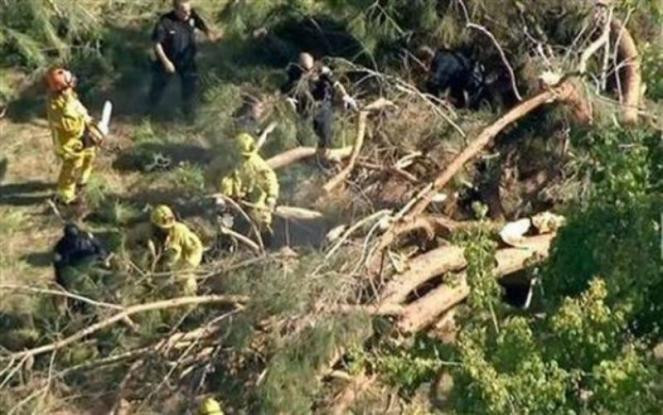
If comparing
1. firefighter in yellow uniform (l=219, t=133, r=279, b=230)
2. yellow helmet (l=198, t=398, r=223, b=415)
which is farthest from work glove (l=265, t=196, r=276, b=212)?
yellow helmet (l=198, t=398, r=223, b=415)

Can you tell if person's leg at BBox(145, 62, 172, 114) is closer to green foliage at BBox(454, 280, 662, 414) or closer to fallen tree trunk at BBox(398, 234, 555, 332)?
fallen tree trunk at BBox(398, 234, 555, 332)

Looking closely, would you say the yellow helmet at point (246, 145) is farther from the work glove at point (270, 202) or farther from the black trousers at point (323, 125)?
the black trousers at point (323, 125)

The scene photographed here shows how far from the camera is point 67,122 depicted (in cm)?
1367

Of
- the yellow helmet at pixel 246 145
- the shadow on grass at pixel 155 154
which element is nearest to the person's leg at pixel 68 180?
the shadow on grass at pixel 155 154

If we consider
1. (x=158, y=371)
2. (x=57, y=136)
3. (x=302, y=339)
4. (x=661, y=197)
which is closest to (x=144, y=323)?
(x=158, y=371)

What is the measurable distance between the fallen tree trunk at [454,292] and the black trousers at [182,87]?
12.6 feet

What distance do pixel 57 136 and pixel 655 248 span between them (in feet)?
20.8

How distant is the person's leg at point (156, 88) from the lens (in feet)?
51.2

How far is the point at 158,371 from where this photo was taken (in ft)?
39.8

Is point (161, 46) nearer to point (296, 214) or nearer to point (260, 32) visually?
point (260, 32)

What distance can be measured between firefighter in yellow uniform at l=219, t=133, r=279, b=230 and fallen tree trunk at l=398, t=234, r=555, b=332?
4.70ft

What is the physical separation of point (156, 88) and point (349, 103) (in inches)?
97.1

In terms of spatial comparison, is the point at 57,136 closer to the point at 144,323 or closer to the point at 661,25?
the point at 144,323

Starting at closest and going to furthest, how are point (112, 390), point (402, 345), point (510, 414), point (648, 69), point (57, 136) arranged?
point (510, 414) → point (648, 69) → point (402, 345) → point (112, 390) → point (57, 136)
